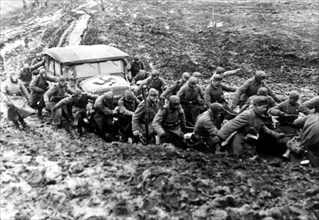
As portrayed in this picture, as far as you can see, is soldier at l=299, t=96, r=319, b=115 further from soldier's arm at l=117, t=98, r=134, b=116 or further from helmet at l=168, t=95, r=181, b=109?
soldier's arm at l=117, t=98, r=134, b=116

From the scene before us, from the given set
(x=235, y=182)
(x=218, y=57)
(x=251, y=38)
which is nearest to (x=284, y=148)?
(x=235, y=182)

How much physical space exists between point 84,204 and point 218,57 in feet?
39.4

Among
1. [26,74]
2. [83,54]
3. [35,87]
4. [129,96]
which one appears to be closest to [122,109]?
[129,96]

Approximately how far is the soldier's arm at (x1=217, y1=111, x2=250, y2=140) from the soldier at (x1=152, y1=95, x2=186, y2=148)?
1186mm

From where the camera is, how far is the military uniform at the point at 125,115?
32.7 feet

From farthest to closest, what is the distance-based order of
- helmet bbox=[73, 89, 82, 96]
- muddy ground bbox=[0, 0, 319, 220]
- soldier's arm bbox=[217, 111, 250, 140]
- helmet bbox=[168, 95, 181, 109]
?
1. helmet bbox=[73, 89, 82, 96]
2. helmet bbox=[168, 95, 181, 109]
3. soldier's arm bbox=[217, 111, 250, 140]
4. muddy ground bbox=[0, 0, 319, 220]

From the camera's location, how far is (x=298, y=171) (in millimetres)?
7055

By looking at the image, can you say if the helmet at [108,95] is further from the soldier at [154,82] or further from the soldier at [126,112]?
the soldier at [154,82]

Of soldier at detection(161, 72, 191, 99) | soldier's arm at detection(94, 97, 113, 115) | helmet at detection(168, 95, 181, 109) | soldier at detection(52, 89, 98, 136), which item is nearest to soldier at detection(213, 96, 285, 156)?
helmet at detection(168, 95, 181, 109)

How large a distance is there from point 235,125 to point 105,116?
11.2 ft

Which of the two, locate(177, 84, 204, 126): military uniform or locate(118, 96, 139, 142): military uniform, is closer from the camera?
locate(118, 96, 139, 142): military uniform

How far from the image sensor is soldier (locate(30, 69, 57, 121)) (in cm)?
1165

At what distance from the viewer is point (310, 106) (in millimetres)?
8852

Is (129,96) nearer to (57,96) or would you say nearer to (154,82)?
(154,82)
